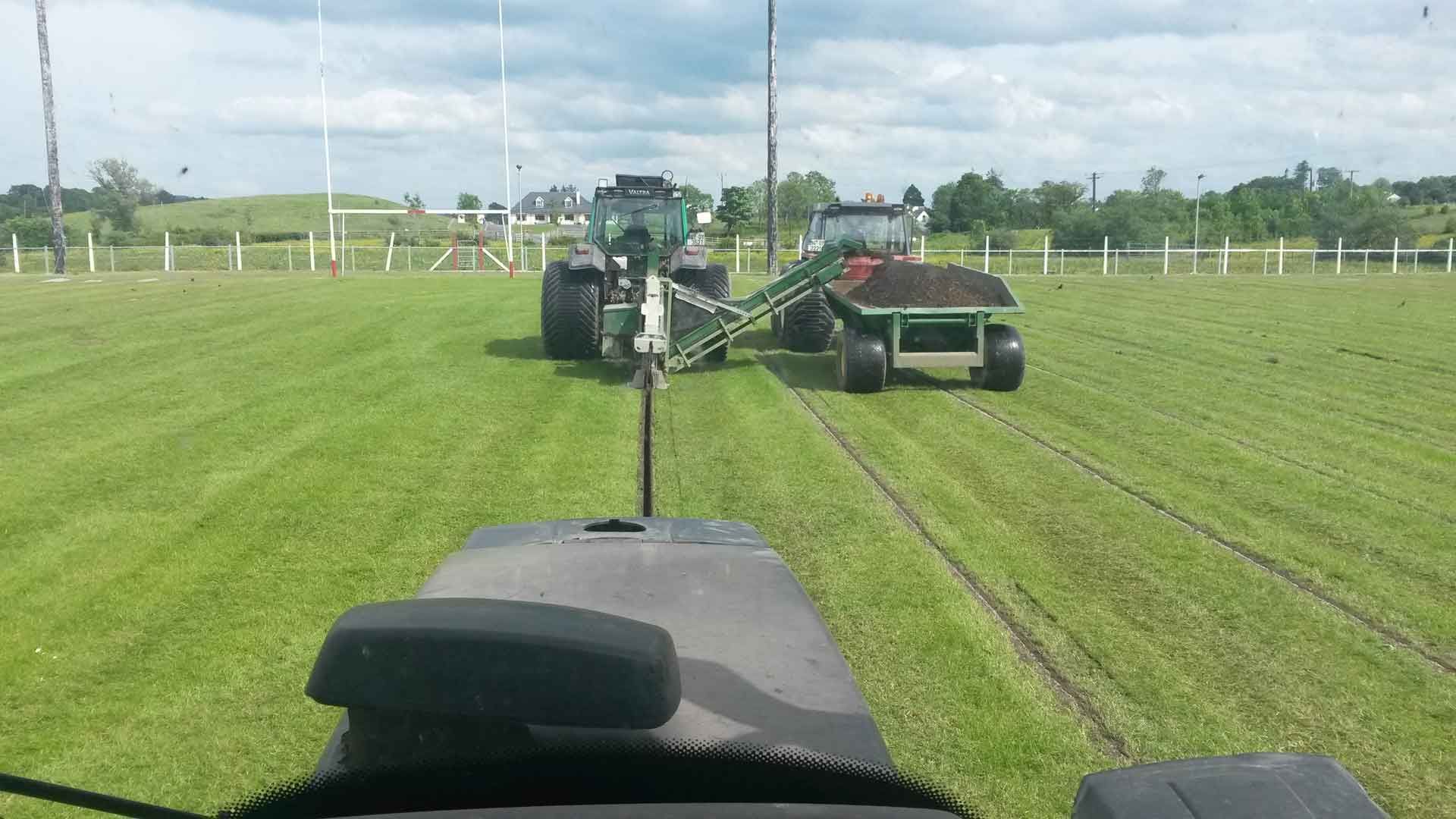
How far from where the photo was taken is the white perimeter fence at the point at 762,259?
49.6m

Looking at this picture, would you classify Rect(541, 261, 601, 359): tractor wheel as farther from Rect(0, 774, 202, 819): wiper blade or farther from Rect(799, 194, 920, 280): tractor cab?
Rect(0, 774, 202, 819): wiper blade

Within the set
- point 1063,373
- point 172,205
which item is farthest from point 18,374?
point 172,205

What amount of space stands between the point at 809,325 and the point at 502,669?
1648 cm

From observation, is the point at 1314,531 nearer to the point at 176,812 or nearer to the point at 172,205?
the point at 176,812

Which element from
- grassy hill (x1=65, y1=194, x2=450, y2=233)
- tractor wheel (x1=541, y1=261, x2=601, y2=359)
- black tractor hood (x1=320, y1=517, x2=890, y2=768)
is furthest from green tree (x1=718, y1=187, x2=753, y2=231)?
black tractor hood (x1=320, y1=517, x2=890, y2=768)

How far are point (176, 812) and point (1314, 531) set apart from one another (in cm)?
784

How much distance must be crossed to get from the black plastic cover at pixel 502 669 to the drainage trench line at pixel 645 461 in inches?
224

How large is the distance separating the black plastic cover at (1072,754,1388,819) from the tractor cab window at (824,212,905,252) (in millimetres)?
19768

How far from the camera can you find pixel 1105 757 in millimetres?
4715

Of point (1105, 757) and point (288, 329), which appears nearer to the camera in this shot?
point (1105, 757)

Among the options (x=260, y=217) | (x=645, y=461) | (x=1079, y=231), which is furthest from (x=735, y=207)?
(x=645, y=461)

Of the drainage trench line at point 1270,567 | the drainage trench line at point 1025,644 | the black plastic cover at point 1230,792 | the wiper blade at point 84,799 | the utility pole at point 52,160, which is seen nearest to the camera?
the black plastic cover at point 1230,792

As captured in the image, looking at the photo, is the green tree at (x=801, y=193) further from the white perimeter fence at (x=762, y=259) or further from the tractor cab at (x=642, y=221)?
the tractor cab at (x=642, y=221)

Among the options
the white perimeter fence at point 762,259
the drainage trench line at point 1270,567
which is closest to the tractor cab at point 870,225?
the drainage trench line at point 1270,567
